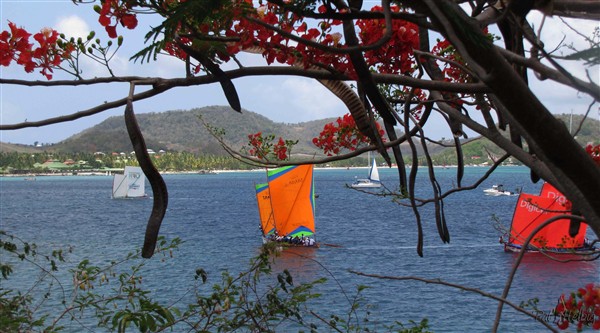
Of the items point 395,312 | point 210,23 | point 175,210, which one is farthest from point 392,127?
point 175,210

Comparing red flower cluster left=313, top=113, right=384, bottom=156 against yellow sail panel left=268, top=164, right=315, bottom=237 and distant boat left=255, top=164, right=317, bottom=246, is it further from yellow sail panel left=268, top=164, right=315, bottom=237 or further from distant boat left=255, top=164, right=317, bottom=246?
yellow sail panel left=268, top=164, right=315, bottom=237

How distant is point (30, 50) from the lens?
3.02m

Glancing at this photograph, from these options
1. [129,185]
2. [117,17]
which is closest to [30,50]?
[117,17]

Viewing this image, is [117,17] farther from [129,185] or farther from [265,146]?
[129,185]

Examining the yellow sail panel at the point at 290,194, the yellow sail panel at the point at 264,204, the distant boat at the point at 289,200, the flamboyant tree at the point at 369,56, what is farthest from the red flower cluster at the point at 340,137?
the yellow sail panel at the point at 264,204

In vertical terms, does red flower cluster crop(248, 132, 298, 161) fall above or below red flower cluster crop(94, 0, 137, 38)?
below

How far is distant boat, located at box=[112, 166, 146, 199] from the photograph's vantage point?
82312mm

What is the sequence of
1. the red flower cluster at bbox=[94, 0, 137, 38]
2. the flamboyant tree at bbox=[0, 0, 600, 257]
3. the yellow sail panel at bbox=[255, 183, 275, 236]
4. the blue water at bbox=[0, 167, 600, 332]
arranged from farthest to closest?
the yellow sail panel at bbox=[255, 183, 275, 236] → the blue water at bbox=[0, 167, 600, 332] → the red flower cluster at bbox=[94, 0, 137, 38] → the flamboyant tree at bbox=[0, 0, 600, 257]

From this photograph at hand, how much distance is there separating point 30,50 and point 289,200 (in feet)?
96.3

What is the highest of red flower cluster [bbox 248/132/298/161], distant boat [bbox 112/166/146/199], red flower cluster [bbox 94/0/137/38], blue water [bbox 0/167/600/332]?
red flower cluster [bbox 94/0/137/38]

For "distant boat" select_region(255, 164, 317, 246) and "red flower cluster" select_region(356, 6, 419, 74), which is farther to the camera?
"distant boat" select_region(255, 164, 317, 246)

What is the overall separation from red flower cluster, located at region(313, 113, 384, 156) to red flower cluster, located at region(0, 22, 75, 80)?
274 centimetres

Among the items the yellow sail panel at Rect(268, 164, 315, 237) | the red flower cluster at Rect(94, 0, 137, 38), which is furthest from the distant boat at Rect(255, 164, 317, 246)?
the red flower cluster at Rect(94, 0, 137, 38)

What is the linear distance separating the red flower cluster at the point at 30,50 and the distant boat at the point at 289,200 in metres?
27.8
